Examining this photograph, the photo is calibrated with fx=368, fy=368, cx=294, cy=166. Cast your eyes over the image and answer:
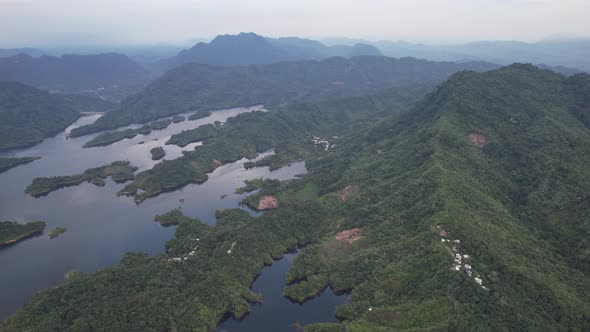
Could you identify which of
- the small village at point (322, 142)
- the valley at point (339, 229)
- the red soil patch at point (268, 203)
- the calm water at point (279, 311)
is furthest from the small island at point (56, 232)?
the small village at point (322, 142)

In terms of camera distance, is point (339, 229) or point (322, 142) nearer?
point (339, 229)

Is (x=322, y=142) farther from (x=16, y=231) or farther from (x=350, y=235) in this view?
(x=16, y=231)

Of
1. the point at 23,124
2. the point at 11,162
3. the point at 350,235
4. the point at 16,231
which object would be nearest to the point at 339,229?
the point at 350,235

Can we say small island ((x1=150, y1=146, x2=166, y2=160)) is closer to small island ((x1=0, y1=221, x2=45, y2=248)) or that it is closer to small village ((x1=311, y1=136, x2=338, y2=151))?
small island ((x1=0, y1=221, x2=45, y2=248))

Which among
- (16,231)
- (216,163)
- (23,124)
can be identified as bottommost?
(16,231)

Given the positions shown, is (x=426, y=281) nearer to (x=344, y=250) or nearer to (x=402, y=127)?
(x=344, y=250)

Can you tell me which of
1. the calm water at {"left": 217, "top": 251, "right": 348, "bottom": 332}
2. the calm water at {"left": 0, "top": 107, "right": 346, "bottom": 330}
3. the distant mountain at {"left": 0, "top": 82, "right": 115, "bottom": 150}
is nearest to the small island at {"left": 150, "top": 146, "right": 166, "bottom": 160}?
the calm water at {"left": 0, "top": 107, "right": 346, "bottom": 330}
